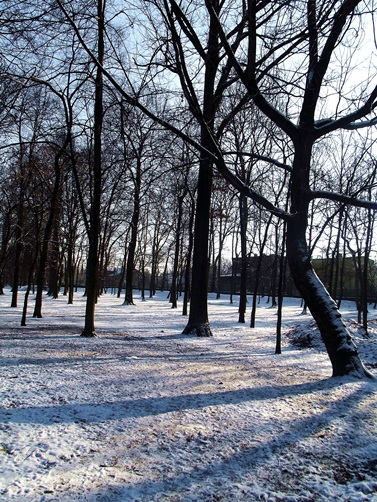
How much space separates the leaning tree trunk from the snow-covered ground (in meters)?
0.38

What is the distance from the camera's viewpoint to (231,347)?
8984 mm

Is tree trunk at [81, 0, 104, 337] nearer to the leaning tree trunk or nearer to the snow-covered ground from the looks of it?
the snow-covered ground

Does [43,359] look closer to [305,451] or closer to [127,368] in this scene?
[127,368]

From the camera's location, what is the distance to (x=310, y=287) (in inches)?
234

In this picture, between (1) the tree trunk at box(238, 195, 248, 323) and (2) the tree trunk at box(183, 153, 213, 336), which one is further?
(1) the tree trunk at box(238, 195, 248, 323)

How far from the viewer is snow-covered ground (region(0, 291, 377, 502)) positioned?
8.37 feet

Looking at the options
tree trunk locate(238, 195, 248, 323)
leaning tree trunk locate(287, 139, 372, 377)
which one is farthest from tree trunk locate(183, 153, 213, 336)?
tree trunk locate(238, 195, 248, 323)

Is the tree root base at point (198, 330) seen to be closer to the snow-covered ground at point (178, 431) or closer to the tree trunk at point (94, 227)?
the tree trunk at point (94, 227)

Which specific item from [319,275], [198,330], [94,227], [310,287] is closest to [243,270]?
[198,330]

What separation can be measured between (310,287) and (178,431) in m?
3.51

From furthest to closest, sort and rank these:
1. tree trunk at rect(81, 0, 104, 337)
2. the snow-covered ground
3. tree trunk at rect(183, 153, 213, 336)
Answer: tree trunk at rect(183, 153, 213, 336) < tree trunk at rect(81, 0, 104, 337) < the snow-covered ground

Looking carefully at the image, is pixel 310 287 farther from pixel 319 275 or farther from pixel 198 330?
pixel 319 275

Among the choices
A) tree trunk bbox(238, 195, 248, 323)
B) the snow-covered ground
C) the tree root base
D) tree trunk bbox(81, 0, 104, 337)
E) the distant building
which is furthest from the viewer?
the distant building

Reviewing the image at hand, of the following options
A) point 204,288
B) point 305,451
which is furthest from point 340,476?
point 204,288
